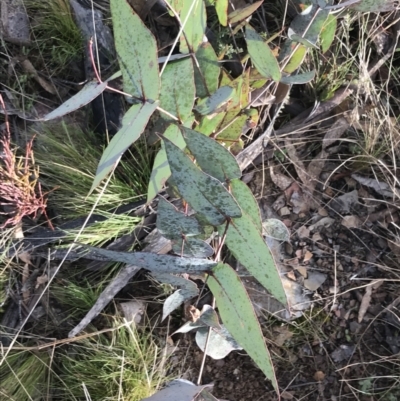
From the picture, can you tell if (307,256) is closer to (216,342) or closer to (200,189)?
(216,342)

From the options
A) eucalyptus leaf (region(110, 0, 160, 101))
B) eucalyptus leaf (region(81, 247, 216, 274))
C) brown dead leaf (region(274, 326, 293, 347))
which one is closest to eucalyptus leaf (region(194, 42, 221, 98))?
eucalyptus leaf (region(110, 0, 160, 101))

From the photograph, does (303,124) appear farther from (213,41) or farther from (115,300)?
(115,300)

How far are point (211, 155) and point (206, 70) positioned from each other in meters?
0.30

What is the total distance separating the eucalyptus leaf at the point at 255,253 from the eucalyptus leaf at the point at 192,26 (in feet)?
1.13

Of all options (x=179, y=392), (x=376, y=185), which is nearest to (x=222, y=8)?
(x=376, y=185)

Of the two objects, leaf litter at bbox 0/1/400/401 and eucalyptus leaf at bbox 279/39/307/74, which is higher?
eucalyptus leaf at bbox 279/39/307/74

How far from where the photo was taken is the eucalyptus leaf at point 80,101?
65 centimetres

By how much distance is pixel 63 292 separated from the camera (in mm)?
1210

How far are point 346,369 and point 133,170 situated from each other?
691mm

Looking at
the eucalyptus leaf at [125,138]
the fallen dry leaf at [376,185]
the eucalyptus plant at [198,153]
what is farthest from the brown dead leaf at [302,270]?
the eucalyptus leaf at [125,138]

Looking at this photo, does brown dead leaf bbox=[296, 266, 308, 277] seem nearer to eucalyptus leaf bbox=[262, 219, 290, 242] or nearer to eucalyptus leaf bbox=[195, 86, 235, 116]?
eucalyptus leaf bbox=[262, 219, 290, 242]

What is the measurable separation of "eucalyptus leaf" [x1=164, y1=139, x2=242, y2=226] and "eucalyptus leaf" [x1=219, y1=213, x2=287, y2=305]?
0.02 m

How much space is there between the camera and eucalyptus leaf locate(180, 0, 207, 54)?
0.85m

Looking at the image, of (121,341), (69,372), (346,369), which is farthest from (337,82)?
(69,372)
